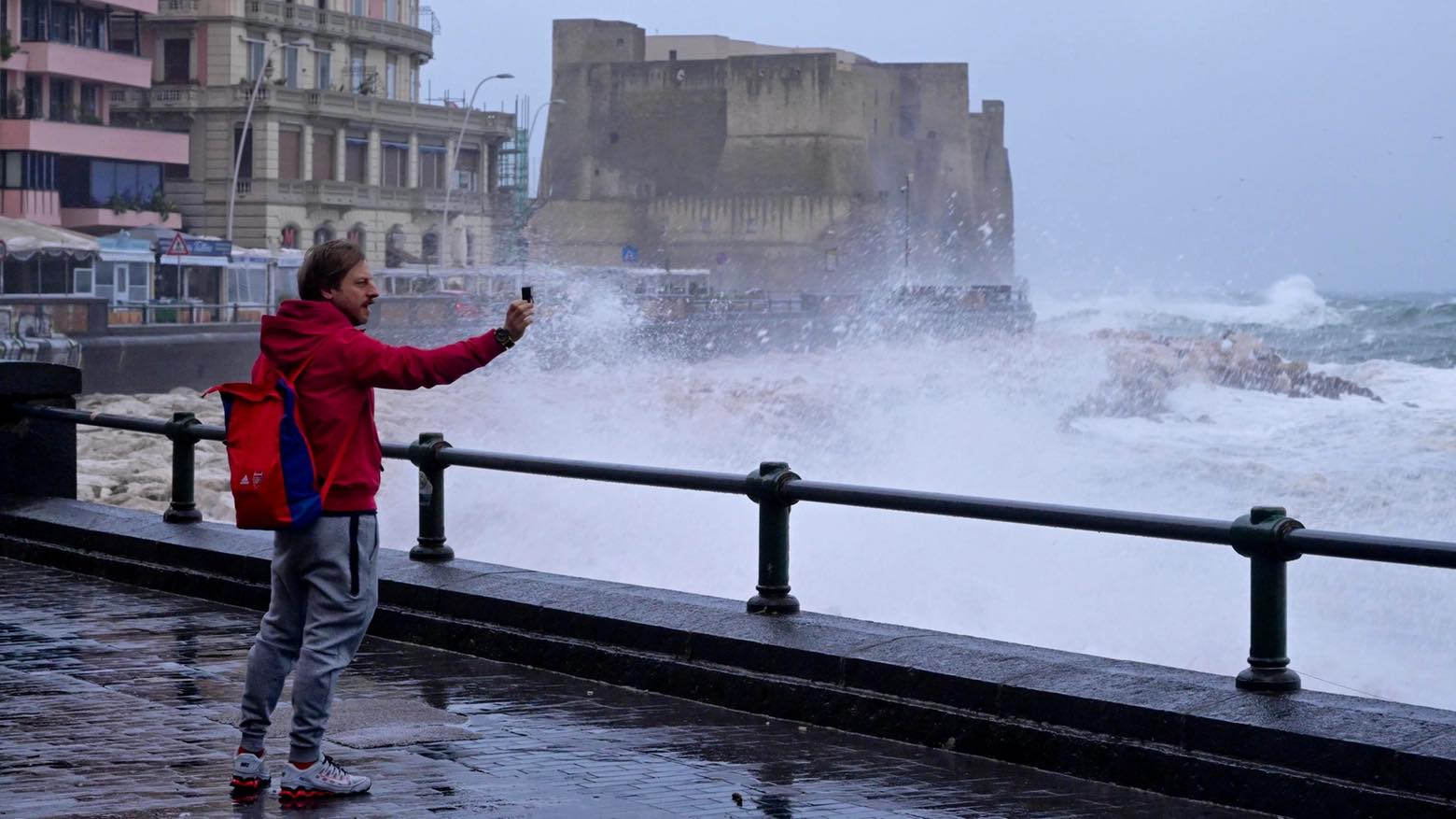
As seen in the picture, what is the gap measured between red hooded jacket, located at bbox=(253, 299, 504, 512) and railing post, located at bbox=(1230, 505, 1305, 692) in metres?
2.28

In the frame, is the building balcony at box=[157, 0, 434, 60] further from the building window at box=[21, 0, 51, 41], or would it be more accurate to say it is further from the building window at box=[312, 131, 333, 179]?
the building window at box=[21, 0, 51, 41]

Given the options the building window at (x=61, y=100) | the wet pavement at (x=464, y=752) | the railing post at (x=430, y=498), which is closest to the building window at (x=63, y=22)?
the building window at (x=61, y=100)

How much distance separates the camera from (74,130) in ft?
185

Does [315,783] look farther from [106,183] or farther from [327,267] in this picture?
[106,183]

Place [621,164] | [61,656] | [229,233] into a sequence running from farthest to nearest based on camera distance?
[621,164], [229,233], [61,656]

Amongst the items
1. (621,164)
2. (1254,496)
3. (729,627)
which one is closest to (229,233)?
(1254,496)

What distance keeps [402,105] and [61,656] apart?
2649 inches

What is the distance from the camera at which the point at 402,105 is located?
73.3 meters

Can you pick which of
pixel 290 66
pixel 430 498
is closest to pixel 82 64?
pixel 290 66

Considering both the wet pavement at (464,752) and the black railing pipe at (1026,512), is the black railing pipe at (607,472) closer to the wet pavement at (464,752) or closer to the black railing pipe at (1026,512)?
the black railing pipe at (1026,512)

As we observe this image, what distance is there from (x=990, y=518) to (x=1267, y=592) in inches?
39.1

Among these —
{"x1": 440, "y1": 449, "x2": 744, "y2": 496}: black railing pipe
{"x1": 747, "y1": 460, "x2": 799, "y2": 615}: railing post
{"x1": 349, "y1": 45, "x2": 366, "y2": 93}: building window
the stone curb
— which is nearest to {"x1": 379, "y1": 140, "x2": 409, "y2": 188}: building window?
{"x1": 349, "y1": 45, "x2": 366, "y2": 93}: building window

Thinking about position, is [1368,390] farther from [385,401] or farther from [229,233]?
[229,233]

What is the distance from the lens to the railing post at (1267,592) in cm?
582
